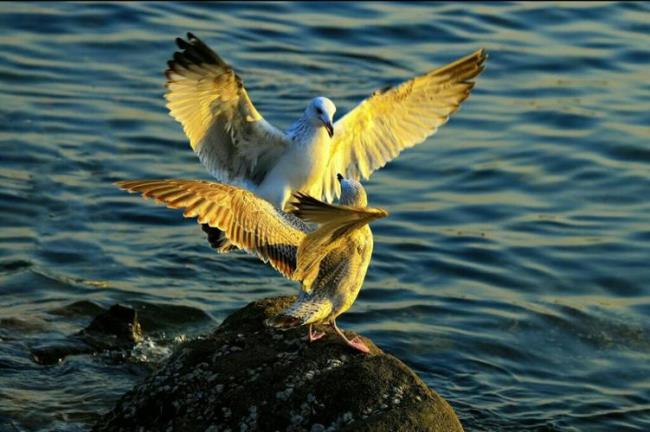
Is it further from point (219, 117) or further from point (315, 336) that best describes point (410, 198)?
point (315, 336)

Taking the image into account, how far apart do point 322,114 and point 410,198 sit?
3.53 meters

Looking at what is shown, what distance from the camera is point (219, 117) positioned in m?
9.05

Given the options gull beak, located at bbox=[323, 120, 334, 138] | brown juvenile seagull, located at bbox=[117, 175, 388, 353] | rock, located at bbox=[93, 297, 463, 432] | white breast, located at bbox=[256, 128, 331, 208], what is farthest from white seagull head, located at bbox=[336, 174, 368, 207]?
white breast, located at bbox=[256, 128, 331, 208]

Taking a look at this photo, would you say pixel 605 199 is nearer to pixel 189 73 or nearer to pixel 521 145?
pixel 521 145

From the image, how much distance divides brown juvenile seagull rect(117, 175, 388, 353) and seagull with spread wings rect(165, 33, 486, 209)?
2172mm

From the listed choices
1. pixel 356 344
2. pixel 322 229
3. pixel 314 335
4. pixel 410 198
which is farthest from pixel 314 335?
pixel 410 198

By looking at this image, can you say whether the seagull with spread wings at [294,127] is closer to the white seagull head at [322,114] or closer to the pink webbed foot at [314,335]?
the white seagull head at [322,114]

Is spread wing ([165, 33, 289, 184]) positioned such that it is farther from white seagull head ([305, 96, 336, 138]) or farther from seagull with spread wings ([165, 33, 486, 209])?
white seagull head ([305, 96, 336, 138])

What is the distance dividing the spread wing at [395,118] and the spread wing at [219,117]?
0.54 metres

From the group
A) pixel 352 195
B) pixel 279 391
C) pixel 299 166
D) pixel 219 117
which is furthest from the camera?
pixel 219 117

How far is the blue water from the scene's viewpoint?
910cm

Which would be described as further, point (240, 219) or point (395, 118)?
point (395, 118)

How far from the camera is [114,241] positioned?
1108cm

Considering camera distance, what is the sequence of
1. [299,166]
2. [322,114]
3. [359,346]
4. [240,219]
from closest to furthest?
[359,346], [240,219], [322,114], [299,166]
